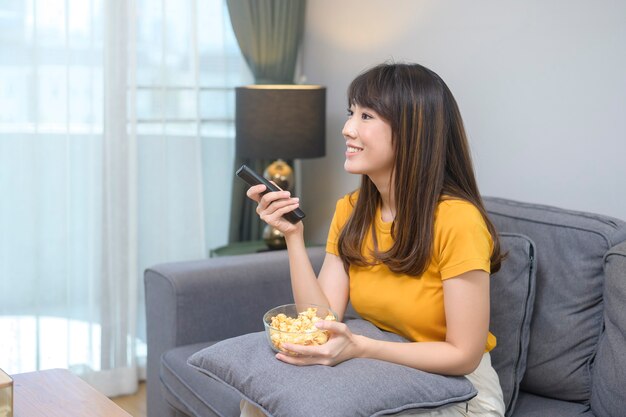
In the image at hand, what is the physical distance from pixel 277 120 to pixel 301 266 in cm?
119

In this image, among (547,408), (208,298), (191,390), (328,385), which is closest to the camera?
(328,385)

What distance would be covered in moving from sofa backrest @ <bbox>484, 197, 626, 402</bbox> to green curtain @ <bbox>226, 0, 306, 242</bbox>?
1.60 m

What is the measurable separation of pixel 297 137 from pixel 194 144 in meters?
0.47

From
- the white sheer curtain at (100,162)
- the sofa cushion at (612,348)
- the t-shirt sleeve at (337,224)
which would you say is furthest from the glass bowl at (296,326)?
the white sheer curtain at (100,162)

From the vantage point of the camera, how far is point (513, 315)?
6.75ft

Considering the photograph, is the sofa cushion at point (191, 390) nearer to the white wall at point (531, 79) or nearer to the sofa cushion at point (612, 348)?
the sofa cushion at point (612, 348)

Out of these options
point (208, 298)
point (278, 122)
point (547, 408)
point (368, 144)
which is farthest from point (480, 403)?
point (278, 122)

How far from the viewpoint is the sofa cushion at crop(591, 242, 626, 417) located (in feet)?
6.14

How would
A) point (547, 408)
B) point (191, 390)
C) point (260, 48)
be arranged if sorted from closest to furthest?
point (547, 408)
point (191, 390)
point (260, 48)

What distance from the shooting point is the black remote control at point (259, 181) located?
74.9 inches

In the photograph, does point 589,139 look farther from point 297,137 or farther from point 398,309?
point 297,137

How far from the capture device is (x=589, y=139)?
2.42m

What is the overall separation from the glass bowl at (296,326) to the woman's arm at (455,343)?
0.04m

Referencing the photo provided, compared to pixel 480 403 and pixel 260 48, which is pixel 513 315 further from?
pixel 260 48
